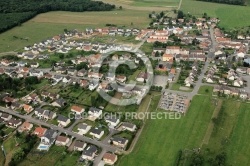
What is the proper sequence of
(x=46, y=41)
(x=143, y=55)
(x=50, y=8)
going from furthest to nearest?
(x=50, y=8)
(x=46, y=41)
(x=143, y=55)

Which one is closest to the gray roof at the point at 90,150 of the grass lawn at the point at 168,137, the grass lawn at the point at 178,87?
the grass lawn at the point at 168,137

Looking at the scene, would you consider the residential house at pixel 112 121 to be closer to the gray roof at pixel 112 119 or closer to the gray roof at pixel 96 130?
the gray roof at pixel 112 119

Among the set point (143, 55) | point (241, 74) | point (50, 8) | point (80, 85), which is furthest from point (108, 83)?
point (50, 8)

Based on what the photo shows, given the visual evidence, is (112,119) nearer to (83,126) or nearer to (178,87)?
(83,126)

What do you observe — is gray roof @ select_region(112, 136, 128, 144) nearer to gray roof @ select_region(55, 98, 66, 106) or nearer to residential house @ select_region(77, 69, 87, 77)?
gray roof @ select_region(55, 98, 66, 106)

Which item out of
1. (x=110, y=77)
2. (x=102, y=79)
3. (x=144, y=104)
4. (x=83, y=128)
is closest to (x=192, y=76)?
(x=144, y=104)

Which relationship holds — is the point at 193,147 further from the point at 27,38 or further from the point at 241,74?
the point at 27,38
